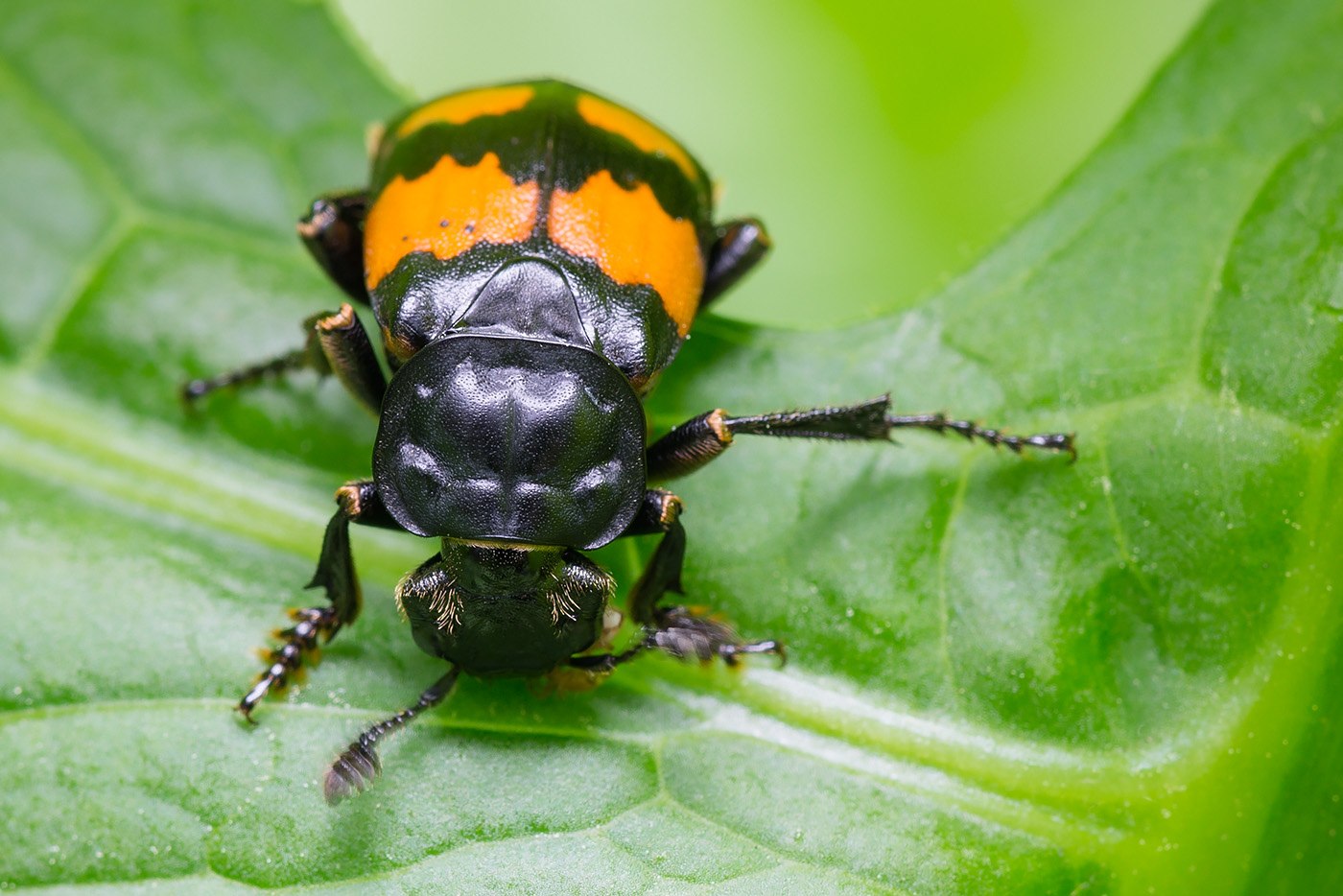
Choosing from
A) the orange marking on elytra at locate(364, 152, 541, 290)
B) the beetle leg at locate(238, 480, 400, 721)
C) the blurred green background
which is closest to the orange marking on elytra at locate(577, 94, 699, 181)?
the orange marking on elytra at locate(364, 152, 541, 290)

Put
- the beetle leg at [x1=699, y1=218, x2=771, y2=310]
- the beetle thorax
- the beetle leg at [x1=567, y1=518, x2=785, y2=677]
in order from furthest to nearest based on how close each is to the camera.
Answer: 1. the beetle leg at [x1=699, y1=218, x2=771, y2=310]
2. the beetle leg at [x1=567, y1=518, x2=785, y2=677]
3. the beetle thorax

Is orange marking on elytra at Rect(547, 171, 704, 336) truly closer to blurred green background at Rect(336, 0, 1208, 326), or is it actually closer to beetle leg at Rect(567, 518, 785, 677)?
beetle leg at Rect(567, 518, 785, 677)

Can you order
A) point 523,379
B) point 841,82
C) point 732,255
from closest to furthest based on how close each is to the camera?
point 523,379 < point 732,255 < point 841,82

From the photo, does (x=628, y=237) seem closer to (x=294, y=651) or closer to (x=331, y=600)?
(x=331, y=600)

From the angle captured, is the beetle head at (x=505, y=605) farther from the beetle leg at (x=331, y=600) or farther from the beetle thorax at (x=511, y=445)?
the beetle leg at (x=331, y=600)

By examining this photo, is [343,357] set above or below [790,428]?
below

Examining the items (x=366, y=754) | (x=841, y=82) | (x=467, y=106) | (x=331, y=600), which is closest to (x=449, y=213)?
(x=467, y=106)

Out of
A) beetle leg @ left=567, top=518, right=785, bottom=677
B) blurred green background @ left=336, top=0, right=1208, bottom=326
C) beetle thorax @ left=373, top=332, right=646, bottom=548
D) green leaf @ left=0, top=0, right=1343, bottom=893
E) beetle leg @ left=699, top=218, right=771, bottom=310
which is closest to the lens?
green leaf @ left=0, top=0, right=1343, bottom=893
